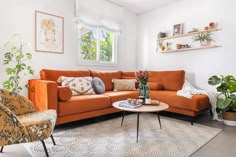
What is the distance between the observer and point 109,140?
6.95 feet

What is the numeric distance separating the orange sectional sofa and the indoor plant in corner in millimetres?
228

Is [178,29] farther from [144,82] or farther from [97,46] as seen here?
[144,82]

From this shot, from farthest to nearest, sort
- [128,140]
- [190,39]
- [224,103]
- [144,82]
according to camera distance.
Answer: [190,39]
[224,103]
[144,82]
[128,140]

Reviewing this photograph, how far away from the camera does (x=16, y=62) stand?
2.86 metres

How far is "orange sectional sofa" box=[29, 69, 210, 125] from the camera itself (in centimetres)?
234

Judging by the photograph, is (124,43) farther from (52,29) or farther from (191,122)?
(191,122)

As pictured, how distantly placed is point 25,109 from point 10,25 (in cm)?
164

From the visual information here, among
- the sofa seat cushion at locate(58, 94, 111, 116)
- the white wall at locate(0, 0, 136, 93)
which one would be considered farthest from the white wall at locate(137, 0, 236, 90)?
the sofa seat cushion at locate(58, 94, 111, 116)

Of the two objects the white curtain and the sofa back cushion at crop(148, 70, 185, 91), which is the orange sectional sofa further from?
the white curtain

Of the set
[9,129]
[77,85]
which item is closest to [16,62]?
[77,85]

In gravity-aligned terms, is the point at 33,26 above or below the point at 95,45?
above

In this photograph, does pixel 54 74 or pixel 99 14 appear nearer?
pixel 54 74

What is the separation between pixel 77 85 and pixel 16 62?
1095mm

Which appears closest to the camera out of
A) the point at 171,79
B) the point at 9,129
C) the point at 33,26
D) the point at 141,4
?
the point at 9,129
